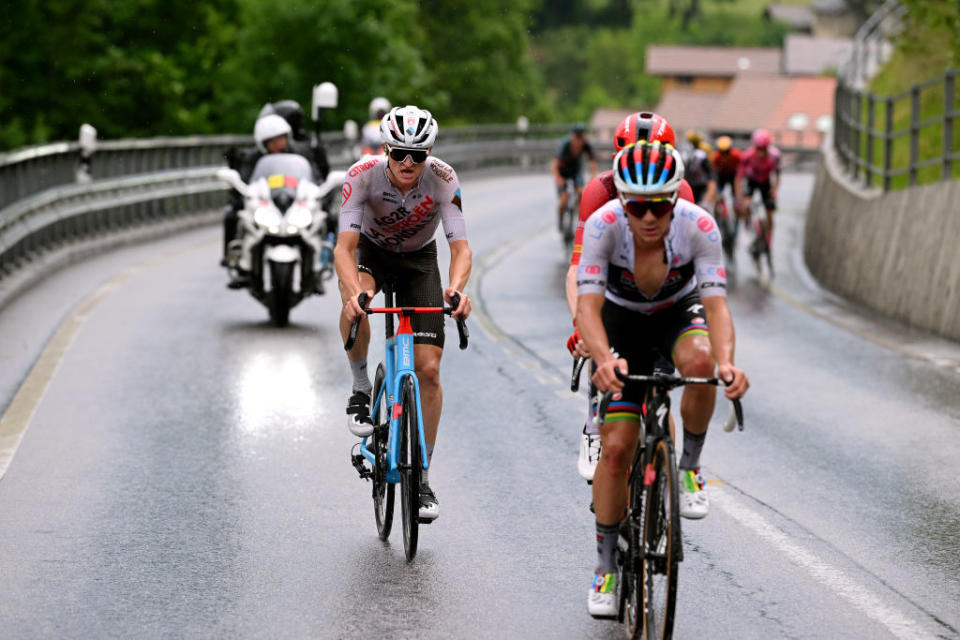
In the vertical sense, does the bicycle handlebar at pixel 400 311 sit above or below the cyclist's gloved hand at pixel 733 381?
below

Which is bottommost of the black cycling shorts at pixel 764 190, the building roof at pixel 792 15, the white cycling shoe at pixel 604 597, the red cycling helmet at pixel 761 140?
the building roof at pixel 792 15

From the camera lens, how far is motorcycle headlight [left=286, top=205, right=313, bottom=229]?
51.4ft

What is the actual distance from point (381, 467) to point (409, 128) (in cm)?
149

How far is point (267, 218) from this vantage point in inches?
616

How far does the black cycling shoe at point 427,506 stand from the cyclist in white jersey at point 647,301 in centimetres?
122

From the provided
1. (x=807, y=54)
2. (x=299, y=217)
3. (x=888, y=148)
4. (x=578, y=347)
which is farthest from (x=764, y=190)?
Result: (x=807, y=54)

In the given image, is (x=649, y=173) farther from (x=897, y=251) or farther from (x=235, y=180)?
(x=897, y=251)

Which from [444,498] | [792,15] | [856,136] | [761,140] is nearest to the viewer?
[444,498]

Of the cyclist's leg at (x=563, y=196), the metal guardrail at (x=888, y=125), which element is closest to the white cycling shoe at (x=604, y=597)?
the metal guardrail at (x=888, y=125)

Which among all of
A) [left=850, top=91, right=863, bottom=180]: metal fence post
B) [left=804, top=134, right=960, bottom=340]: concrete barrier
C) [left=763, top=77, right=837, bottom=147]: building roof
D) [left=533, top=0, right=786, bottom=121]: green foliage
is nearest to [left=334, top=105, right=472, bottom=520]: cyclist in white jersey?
[left=804, top=134, right=960, bottom=340]: concrete barrier

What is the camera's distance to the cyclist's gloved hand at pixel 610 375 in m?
6.02

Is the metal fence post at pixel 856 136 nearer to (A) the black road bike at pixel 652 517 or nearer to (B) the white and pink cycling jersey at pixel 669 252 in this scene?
(B) the white and pink cycling jersey at pixel 669 252

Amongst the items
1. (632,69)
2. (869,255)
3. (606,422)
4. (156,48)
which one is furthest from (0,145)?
(632,69)

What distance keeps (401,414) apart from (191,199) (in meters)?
23.6
